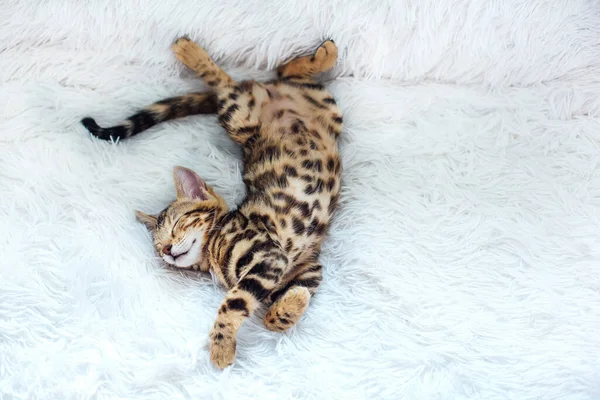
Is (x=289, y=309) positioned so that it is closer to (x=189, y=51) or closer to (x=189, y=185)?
(x=189, y=185)

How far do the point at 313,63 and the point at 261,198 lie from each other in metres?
0.41

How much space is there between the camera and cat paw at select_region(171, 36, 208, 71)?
150 centimetres

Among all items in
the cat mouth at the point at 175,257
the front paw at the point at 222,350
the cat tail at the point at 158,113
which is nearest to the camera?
the front paw at the point at 222,350

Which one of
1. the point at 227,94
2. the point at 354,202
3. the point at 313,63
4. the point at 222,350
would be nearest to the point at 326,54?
the point at 313,63

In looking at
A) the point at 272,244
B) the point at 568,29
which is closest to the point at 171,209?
the point at 272,244

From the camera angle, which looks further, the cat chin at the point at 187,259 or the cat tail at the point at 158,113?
the cat tail at the point at 158,113

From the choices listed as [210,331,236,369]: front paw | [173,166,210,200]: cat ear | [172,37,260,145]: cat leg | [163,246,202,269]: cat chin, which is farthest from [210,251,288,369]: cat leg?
[172,37,260,145]: cat leg

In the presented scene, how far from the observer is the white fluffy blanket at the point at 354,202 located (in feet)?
4.18

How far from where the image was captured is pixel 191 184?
1.41 m

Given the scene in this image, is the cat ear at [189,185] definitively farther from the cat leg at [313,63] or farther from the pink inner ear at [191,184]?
the cat leg at [313,63]

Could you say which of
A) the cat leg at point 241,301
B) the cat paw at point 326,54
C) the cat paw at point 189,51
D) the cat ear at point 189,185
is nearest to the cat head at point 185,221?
the cat ear at point 189,185

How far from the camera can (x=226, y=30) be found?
1.52 meters

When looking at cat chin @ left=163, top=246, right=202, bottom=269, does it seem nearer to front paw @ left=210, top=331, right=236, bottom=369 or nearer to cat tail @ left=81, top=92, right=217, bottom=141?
front paw @ left=210, top=331, right=236, bottom=369

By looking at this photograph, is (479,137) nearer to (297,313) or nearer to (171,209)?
(297,313)
